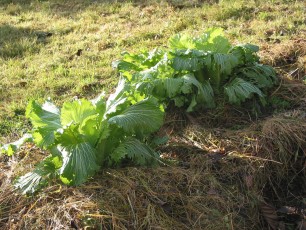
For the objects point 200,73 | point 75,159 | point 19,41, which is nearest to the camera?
point 75,159

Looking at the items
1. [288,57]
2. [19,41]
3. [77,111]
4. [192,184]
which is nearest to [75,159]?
[77,111]

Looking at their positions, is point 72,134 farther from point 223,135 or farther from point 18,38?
point 18,38

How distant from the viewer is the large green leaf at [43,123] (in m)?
3.24

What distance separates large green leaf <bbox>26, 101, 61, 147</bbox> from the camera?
3238 millimetres

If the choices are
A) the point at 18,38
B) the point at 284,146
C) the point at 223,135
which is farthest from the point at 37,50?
the point at 284,146

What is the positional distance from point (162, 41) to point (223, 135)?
258 cm

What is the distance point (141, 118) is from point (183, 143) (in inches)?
27.7

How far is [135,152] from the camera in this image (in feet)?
11.0

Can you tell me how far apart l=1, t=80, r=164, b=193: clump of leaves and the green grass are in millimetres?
1111

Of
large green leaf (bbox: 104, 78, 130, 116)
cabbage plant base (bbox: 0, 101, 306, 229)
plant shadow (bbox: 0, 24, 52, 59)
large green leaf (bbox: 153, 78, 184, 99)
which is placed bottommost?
cabbage plant base (bbox: 0, 101, 306, 229)

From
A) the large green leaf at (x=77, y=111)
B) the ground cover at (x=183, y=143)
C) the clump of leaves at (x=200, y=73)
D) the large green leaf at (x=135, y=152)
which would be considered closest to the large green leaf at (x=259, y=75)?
the clump of leaves at (x=200, y=73)

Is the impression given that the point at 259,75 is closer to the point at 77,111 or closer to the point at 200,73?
the point at 200,73

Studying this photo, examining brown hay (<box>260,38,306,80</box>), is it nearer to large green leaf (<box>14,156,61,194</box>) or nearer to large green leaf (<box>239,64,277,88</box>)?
large green leaf (<box>239,64,277,88</box>)

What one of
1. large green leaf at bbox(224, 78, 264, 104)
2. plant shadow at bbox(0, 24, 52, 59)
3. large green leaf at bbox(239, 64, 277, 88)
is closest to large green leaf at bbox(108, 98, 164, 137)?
large green leaf at bbox(224, 78, 264, 104)
